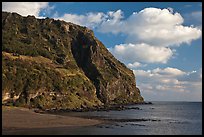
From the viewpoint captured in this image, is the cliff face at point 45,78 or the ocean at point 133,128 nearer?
the ocean at point 133,128

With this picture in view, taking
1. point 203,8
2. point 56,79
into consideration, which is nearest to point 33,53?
point 56,79

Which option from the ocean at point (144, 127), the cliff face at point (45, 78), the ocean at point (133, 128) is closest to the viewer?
the ocean at point (133, 128)

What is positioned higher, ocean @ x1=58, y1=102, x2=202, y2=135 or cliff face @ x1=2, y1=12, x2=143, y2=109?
cliff face @ x1=2, y1=12, x2=143, y2=109

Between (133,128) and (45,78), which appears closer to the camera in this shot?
(133,128)

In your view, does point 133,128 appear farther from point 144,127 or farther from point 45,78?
point 45,78

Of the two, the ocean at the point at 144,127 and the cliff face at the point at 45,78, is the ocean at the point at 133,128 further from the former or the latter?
the cliff face at the point at 45,78

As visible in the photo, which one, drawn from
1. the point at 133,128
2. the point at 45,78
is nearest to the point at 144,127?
the point at 133,128

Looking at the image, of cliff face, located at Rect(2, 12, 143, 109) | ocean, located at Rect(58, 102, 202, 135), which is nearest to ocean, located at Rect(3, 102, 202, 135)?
ocean, located at Rect(58, 102, 202, 135)

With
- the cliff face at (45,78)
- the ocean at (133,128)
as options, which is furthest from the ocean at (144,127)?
the cliff face at (45,78)

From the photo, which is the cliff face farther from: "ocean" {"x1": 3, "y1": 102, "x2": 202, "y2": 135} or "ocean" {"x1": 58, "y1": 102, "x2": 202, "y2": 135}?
"ocean" {"x1": 3, "y1": 102, "x2": 202, "y2": 135}

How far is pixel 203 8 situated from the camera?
17172 mm

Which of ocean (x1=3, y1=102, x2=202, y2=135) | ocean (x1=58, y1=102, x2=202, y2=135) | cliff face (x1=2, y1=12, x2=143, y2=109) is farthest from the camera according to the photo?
cliff face (x1=2, y1=12, x2=143, y2=109)

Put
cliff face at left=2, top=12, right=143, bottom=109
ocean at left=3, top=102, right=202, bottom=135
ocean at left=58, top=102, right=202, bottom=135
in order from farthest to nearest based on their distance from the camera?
cliff face at left=2, top=12, right=143, bottom=109
ocean at left=58, top=102, right=202, bottom=135
ocean at left=3, top=102, right=202, bottom=135

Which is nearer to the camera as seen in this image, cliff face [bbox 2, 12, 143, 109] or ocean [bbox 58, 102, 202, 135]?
ocean [bbox 58, 102, 202, 135]
